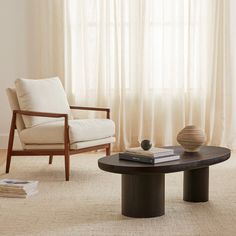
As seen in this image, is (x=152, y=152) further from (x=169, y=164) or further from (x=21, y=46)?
(x=21, y=46)

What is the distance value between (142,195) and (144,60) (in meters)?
3.31

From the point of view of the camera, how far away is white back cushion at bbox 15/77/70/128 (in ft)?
17.0

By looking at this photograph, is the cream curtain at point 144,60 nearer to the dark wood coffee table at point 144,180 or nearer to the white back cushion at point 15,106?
the white back cushion at point 15,106

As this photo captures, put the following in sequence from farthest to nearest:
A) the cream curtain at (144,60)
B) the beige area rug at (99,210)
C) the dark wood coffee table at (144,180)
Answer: the cream curtain at (144,60), the dark wood coffee table at (144,180), the beige area rug at (99,210)

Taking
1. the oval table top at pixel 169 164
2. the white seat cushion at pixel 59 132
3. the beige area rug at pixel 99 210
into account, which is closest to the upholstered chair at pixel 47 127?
the white seat cushion at pixel 59 132

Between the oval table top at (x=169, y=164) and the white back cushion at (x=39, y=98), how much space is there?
5.16ft

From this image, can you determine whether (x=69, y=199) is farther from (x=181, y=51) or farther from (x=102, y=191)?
(x=181, y=51)

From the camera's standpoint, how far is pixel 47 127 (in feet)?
16.4

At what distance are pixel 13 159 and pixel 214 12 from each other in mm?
2754

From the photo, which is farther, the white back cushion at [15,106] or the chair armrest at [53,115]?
the white back cushion at [15,106]

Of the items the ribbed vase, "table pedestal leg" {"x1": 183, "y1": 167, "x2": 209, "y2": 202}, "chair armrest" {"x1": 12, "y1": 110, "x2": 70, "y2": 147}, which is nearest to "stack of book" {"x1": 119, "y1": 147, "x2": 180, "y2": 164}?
the ribbed vase

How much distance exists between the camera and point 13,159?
6016 mm

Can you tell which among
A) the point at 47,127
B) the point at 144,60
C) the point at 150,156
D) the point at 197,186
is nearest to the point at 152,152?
the point at 150,156

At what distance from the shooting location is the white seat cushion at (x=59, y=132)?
492 centimetres
